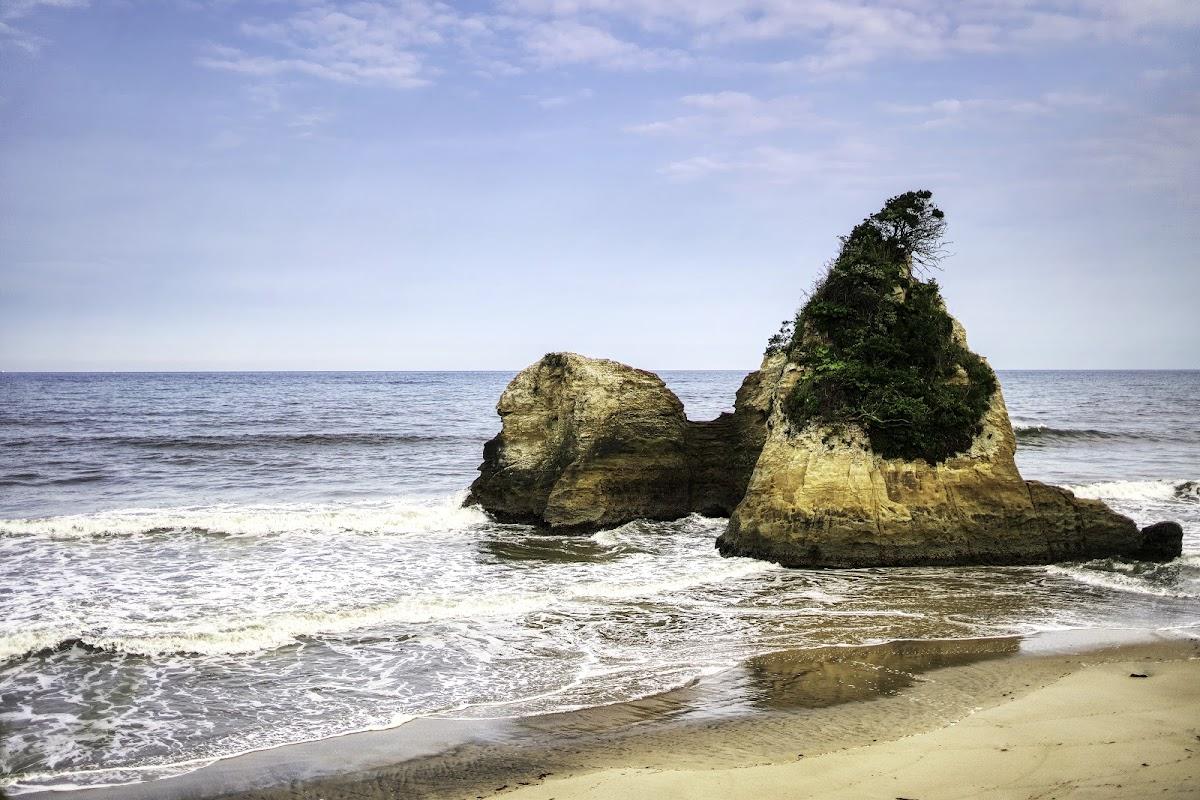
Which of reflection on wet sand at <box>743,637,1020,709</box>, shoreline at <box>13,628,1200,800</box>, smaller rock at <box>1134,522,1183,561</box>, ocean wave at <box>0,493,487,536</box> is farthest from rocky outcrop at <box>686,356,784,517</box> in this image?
shoreline at <box>13,628,1200,800</box>

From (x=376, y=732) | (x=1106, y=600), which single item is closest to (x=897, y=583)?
(x=1106, y=600)

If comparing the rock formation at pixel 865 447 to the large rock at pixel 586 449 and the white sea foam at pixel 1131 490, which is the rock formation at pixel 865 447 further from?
the white sea foam at pixel 1131 490

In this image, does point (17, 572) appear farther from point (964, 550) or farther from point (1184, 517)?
point (1184, 517)

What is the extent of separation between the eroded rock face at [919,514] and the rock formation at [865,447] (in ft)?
0.07

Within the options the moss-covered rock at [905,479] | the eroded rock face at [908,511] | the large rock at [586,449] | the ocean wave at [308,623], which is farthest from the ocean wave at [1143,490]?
the ocean wave at [308,623]

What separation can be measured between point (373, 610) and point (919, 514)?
8.49 meters

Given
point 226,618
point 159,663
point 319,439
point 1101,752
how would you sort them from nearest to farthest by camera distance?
1. point 1101,752
2. point 159,663
3. point 226,618
4. point 319,439

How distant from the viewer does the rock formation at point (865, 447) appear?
13.9 m

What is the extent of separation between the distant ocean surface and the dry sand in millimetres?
2117

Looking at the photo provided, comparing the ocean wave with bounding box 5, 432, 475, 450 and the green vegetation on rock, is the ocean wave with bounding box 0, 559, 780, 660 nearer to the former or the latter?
the green vegetation on rock

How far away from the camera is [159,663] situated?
9.88 metres

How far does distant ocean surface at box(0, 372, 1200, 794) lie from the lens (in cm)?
853

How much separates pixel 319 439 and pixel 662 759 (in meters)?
31.9

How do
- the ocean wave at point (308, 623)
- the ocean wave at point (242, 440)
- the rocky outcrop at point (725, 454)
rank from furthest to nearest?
the ocean wave at point (242, 440)
the rocky outcrop at point (725, 454)
the ocean wave at point (308, 623)
